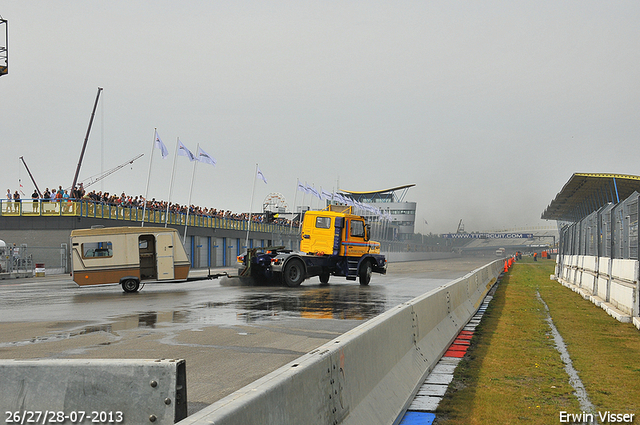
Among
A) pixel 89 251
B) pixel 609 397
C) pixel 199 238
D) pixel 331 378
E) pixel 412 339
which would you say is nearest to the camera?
pixel 331 378

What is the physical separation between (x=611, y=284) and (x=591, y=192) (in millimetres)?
36364

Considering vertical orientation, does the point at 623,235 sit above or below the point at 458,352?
above

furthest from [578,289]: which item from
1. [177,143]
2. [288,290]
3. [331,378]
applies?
[177,143]

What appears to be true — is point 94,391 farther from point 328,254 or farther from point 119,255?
point 328,254

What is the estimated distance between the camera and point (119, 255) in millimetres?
22188

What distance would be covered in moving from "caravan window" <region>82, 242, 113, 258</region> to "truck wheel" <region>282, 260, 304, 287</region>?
6.48m

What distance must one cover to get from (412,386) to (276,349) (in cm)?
332

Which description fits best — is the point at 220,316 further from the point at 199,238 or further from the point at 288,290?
the point at 199,238

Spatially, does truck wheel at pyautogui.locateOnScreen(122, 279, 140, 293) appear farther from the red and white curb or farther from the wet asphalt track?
the red and white curb

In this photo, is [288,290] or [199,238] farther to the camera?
[199,238]

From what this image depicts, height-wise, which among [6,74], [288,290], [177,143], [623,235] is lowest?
[288,290]

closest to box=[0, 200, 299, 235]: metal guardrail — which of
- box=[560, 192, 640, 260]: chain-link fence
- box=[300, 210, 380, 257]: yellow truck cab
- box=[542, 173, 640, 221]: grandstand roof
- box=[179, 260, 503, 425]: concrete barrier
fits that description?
box=[300, 210, 380, 257]: yellow truck cab

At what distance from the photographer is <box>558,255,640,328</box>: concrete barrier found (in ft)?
43.1

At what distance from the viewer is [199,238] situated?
5303cm
